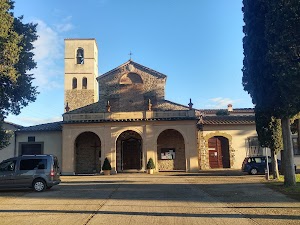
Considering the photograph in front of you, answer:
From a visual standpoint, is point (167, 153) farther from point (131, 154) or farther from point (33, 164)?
point (33, 164)

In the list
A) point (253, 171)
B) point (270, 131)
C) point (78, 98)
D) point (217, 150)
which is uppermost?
point (78, 98)

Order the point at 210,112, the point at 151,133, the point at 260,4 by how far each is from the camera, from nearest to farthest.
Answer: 1. the point at 260,4
2. the point at 151,133
3. the point at 210,112

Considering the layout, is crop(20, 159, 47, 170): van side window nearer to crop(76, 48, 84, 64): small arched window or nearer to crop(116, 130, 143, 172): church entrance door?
crop(116, 130, 143, 172): church entrance door

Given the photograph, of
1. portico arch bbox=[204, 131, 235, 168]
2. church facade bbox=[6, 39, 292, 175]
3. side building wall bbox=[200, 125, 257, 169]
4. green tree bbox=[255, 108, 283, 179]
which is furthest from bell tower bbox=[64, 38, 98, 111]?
green tree bbox=[255, 108, 283, 179]

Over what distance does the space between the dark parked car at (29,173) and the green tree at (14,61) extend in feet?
11.1

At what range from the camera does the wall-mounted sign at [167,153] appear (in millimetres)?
31719

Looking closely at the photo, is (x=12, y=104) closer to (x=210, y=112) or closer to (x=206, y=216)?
(x=206, y=216)

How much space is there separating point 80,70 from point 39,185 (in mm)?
33023

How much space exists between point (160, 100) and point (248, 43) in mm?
17438

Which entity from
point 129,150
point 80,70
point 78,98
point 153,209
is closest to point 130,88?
point 129,150

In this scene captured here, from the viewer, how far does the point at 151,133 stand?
2941 centimetres

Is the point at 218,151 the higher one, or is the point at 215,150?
the point at 215,150

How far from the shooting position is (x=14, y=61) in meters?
16.2

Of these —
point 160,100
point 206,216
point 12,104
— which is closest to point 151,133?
point 160,100
